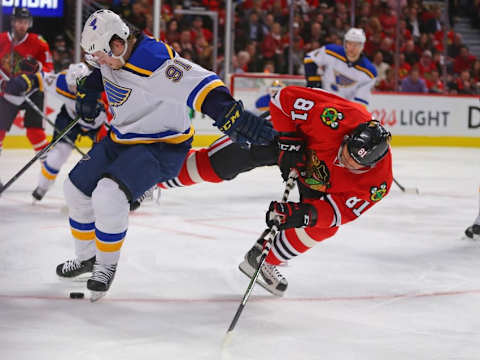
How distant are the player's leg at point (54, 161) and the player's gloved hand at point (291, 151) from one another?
260cm

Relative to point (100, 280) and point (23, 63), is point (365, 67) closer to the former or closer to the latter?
point (23, 63)

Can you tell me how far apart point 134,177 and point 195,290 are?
22.7 inches

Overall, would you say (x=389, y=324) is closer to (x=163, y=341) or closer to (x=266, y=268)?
(x=266, y=268)

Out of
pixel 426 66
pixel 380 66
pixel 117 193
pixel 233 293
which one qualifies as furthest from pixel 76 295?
pixel 426 66

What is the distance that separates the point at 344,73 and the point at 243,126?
13.2ft

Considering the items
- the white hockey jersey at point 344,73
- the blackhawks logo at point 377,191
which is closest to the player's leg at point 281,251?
the blackhawks logo at point 377,191

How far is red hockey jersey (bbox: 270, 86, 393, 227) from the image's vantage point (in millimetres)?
2875

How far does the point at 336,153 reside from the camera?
3.01 metres

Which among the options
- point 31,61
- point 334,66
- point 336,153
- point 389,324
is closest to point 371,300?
point 389,324

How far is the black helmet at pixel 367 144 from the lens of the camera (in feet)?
9.04

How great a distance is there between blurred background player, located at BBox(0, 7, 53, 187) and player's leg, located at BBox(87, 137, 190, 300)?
313 cm

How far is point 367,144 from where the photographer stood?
2756 millimetres

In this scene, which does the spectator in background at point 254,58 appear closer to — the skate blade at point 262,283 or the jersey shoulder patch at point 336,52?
the jersey shoulder patch at point 336,52

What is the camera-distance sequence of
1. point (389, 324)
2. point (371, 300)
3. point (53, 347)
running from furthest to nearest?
point (371, 300) < point (389, 324) < point (53, 347)
